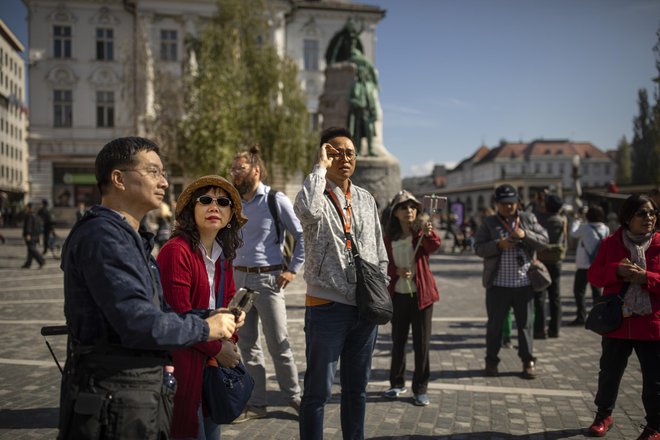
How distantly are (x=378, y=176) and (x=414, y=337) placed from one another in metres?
12.4

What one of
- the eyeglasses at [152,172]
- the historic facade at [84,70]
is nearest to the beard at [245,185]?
the eyeglasses at [152,172]

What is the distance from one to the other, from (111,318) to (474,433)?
3234 mm

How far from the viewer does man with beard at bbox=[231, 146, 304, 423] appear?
4734 millimetres

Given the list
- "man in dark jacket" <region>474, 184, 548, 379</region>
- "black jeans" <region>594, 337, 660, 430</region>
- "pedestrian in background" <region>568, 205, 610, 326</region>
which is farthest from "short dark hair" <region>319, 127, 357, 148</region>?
"pedestrian in background" <region>568, 205, 610, 326</region>

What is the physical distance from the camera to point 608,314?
4176 mm

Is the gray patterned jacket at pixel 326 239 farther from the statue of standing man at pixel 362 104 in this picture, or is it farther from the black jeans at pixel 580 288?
the statue of standing man at pixel 362 104

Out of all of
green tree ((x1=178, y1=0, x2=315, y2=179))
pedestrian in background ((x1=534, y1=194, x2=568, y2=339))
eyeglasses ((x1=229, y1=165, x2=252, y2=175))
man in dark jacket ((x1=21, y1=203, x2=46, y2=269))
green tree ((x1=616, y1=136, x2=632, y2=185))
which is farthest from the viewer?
green tree ((x1=616, y1=136, x2=632, y2=185))

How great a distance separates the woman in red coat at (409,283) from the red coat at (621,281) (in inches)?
54.7

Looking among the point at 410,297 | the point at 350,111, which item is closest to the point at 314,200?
the point at 410,297

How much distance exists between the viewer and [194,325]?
2176mm

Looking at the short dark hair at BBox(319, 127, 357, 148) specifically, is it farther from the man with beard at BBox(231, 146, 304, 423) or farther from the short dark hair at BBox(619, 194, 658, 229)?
the short dark hair at BBox(619, 194, 658, 229)

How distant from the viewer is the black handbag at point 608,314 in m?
4.15

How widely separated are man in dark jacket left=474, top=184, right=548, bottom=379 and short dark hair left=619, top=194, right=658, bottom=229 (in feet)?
5.41

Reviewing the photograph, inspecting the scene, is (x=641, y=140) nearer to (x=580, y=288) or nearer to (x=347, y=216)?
(x=580, y=288)
